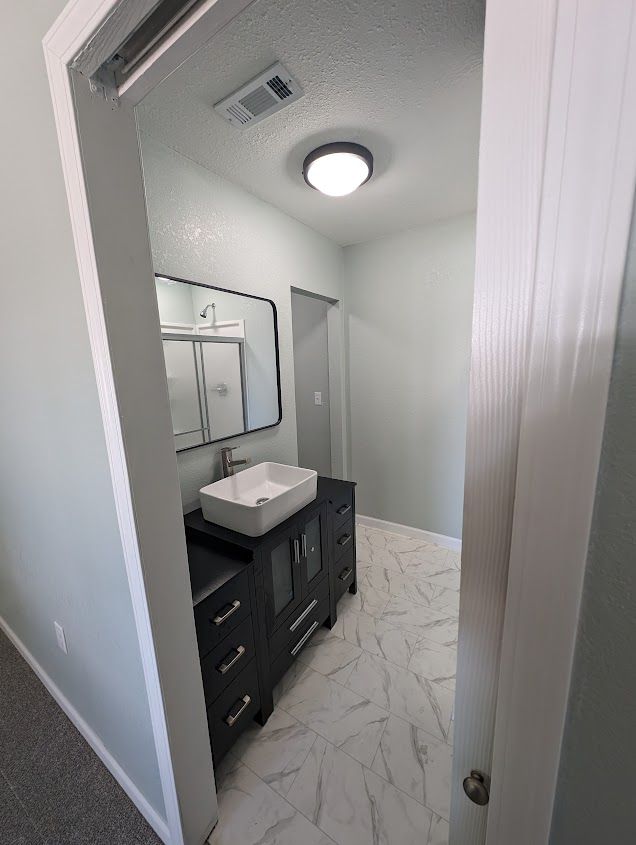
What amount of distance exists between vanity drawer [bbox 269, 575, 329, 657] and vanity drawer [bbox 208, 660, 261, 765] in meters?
0.14

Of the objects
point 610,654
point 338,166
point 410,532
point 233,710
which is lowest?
point 410,532

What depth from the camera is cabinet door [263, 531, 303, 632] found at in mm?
1381

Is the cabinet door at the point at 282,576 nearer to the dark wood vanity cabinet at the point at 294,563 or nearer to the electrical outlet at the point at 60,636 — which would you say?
the dark wood vanity cabinet at the point at 294,563

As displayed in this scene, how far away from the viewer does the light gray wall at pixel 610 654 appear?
26cm

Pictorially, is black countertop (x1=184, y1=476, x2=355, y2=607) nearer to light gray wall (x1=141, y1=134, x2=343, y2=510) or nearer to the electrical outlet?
light gray wall (x1=141, y1=134, x2=343, y2=510)

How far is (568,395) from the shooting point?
276 mm

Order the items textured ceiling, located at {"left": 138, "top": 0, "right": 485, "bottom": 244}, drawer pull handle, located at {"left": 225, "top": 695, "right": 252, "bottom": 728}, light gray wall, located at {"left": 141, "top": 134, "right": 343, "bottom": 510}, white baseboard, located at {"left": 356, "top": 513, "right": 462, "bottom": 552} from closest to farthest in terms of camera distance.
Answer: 1. textured ceiling, located at {"left": 138, "top": 0, "right": 485, "bottom": 244}
2. drawer pull handle, located at {"left": 225, "top": 695, "right": 252, "bottom": 728}
3. light gray wall, located at {"left": 141, "top": 134, "right": 343, "bottom": 510}
4. white baseboard, located at {"left": 356, "top": 513, "right": 462, "bottom": 552}

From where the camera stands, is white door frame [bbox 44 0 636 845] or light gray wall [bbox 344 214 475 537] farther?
light gray wall [bbox 344 214 475 537]

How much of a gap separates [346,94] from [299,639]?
223 centimetres

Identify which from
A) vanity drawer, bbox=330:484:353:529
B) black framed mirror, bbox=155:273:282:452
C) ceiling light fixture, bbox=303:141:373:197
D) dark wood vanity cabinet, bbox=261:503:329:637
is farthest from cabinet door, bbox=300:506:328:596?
ceiling light fixture, bbox=303:141:373:197

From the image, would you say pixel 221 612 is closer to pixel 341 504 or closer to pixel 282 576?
pixel 282 576

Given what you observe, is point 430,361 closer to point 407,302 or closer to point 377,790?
point 407,302

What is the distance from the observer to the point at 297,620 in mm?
1580

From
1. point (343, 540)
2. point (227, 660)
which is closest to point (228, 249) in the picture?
point (343, 540)
